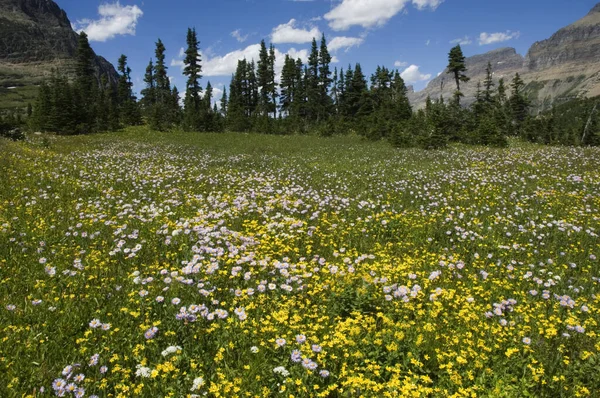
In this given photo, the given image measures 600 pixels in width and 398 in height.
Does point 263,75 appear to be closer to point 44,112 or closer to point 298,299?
point 44,112

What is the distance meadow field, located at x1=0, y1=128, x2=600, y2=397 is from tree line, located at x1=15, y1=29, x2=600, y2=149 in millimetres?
21228

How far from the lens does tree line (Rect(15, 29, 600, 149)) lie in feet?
104

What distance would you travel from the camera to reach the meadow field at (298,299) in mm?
3463

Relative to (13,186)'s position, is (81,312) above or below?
below

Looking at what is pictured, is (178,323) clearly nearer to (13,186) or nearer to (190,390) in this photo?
(190,390)

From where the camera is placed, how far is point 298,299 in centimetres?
498

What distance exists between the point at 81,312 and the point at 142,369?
1.76 meters

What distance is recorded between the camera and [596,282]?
5.71 m

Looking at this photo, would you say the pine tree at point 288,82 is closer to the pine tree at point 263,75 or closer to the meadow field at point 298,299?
the pine tree at point 263,75

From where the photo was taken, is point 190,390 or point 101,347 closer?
point 190,390

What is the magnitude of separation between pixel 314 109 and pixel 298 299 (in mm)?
67414

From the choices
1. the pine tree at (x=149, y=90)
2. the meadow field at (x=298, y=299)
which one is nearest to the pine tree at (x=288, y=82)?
the pine tree at (x=149, y=90)

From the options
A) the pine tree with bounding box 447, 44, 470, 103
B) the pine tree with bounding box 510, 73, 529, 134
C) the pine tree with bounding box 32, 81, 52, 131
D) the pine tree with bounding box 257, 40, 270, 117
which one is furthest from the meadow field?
the pine tree with bounding box 257, 40, 270, 117

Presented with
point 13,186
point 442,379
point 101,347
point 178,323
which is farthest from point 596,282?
point 13,186
